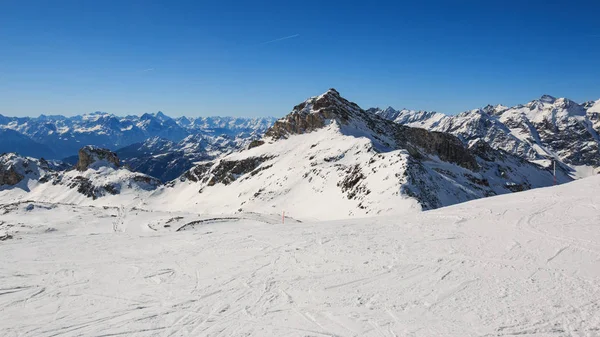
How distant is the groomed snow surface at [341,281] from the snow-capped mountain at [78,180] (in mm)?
95756

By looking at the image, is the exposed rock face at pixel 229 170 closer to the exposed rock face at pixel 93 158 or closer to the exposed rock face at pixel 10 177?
the exposed rock face at pixel 93 158

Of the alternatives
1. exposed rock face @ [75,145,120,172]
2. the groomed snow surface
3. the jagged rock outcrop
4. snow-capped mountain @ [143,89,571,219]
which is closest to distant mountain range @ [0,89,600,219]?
snow-capped mountain @ [143,89,571,219]

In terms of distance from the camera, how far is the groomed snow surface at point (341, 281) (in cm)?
862

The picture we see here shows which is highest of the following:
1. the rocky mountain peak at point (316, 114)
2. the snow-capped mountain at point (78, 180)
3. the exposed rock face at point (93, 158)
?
the rocky mountain peak at point (316, 114)

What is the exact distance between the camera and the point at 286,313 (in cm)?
934

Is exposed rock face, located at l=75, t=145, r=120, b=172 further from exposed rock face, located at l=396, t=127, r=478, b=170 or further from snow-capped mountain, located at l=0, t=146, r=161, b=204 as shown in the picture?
exposed rock face, located at l=396, t=127, r=478, b=170

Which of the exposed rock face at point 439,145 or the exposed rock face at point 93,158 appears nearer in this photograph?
the exposed rock face at point 439,145

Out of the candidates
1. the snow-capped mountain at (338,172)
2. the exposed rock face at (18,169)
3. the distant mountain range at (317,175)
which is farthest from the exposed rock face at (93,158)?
the snow-capped mountain at (338,172)

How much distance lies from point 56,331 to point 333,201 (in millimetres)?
39654

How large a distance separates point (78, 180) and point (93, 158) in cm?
1106

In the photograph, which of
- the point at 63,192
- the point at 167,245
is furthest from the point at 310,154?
the point at 63,192

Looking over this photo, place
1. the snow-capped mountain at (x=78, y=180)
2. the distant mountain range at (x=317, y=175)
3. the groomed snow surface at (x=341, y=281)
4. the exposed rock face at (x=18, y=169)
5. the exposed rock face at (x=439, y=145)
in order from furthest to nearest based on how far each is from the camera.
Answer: the exposed rock face at (x=18, y=169), the snow-capped mountain at (x=78, y=180), the exposed rock face at (x=439, y=145), the distant mountain range at (x=317, y=175), the groomed snow surface at (x=341, y=281)

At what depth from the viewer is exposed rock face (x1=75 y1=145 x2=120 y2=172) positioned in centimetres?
12562

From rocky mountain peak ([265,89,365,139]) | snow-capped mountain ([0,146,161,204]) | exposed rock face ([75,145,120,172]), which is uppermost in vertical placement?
rocky mountain peak ([265,89,365,139])
